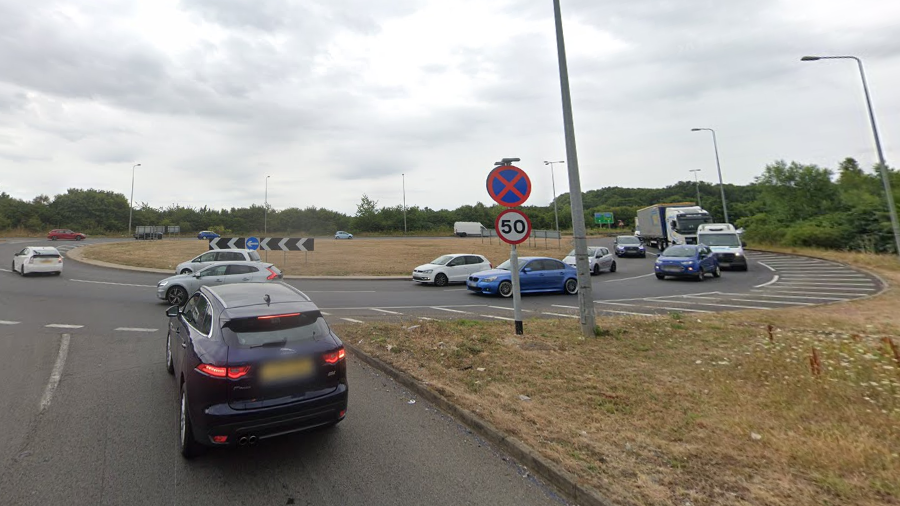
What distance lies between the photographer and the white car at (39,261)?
785 inches

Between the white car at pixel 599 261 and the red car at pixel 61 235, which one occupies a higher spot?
the red car at pixel 61 235

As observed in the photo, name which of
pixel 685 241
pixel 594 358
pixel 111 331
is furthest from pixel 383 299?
pixel 685 241

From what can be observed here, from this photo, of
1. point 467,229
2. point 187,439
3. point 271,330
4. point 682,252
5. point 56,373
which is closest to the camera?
point 187,439

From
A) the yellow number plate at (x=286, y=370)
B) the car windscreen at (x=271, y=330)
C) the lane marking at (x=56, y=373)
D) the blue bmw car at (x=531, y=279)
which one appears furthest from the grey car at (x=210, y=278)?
the yellow number plate at (x=286, y=370)

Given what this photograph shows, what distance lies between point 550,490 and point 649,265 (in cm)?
2860

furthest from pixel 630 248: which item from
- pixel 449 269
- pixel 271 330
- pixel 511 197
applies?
pixel 271 330

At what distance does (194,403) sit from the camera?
3.55 meters

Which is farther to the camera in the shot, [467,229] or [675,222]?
[467,229]

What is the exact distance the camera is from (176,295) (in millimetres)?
12602

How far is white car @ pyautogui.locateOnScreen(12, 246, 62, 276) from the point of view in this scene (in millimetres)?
19938

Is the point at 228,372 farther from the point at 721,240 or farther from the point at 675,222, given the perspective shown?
the point at 675,222

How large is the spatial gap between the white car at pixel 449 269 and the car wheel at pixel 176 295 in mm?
9268

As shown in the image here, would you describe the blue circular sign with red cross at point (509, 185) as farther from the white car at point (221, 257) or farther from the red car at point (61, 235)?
the red car at point (61, 235)

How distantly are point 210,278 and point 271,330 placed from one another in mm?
10832
